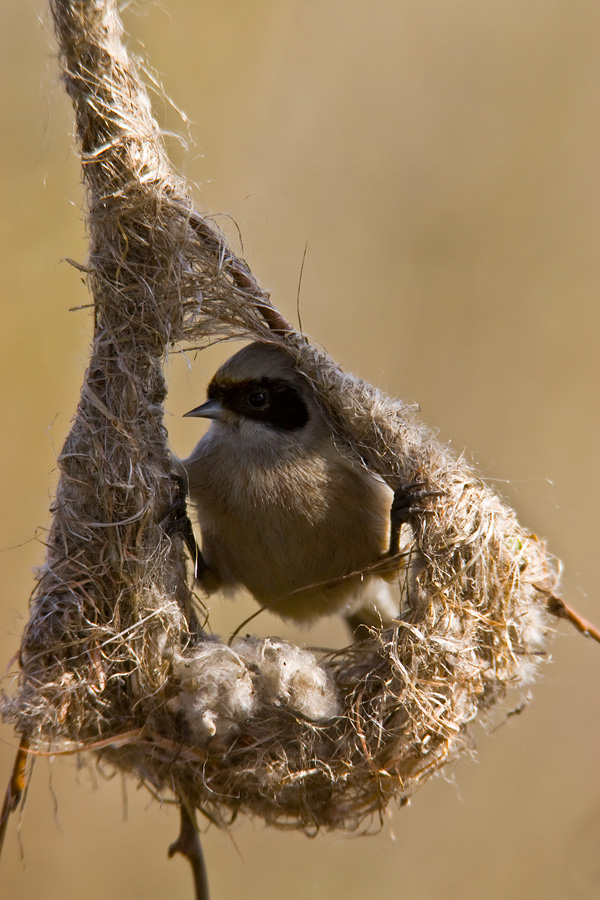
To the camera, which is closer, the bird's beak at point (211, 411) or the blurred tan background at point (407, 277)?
the bird's beak at point (211, 411)

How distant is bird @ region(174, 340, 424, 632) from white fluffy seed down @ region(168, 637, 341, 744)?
0.42 m

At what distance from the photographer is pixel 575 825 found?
10.6 ft

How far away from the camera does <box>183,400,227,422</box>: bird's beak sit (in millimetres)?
2383

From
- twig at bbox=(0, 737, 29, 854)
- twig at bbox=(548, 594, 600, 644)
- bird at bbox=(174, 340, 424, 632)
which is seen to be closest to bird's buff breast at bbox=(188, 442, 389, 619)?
bird at bbox=(174, 340, 424, 632)

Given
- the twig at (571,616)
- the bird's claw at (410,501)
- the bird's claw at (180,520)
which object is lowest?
the twig at (571,616)

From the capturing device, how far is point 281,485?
2.41 meters

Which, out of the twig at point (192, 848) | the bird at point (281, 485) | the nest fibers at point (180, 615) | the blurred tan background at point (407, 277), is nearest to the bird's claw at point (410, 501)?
the nest fibers at point (180, 615)

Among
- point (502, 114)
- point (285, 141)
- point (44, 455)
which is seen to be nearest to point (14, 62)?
point (285, 141)

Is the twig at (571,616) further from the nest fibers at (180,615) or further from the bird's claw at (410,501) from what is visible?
the bird's claw at (410,501)

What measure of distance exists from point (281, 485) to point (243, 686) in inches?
27.2

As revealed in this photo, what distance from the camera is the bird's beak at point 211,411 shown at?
7.82 ft

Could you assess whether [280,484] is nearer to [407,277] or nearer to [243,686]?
[243,686]

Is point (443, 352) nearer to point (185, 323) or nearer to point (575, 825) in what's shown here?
point (185, 323)

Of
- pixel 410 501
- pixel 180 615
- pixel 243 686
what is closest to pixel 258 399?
pixel 410 501
